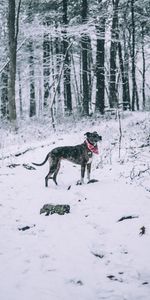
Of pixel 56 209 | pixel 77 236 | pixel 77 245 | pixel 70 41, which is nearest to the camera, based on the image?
pixel 77 245

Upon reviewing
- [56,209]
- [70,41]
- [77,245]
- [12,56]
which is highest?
[70,41]

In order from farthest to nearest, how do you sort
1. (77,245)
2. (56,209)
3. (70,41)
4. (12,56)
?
(70,41) < (12,56) < (56,209) < (77,245)

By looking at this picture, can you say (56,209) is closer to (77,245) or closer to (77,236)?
(77,236)

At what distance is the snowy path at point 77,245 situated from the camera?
4.57 metres

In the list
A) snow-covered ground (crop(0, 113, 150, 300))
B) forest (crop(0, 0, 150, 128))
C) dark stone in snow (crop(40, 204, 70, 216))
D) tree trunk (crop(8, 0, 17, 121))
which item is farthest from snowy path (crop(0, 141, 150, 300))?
tree trunk (crop(8, 0, 17, 121))

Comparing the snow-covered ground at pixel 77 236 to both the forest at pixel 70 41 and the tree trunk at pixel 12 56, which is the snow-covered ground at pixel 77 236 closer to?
the forest at pixel 70 41

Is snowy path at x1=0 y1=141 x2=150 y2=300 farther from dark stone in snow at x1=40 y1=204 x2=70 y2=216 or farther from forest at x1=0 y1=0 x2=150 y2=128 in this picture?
forest at x1=0 y1=0 x2=150 y2=128

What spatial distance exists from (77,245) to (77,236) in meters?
0.36

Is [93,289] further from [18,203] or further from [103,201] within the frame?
[18,203]

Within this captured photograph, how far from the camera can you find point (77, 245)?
231 inches

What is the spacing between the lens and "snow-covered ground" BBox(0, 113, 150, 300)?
4.62 m

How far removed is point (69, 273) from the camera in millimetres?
4988

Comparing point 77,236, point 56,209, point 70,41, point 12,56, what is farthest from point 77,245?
point 70,41

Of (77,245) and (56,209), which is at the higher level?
(56,209)
